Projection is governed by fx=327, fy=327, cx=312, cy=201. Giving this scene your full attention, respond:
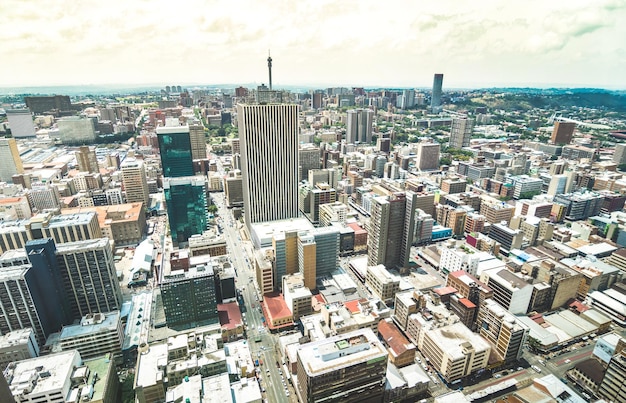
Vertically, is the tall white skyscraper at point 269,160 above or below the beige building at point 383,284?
above

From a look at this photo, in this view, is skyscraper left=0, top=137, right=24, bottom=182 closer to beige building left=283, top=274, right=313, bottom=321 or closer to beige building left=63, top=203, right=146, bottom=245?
beige building left=63, top=203, right=146, bottom=245

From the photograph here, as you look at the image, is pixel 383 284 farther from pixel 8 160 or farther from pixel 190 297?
pixel 8 160

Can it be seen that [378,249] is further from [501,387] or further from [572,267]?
[572,267]

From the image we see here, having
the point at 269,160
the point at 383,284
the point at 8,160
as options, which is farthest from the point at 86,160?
the point at 383,284

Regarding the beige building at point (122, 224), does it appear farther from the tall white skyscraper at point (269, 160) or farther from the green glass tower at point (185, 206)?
the tall white skyscraper at point (269, 160)

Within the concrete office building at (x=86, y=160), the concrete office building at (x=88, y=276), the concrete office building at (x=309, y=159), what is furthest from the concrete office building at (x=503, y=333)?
the concrete office building at (x=86, y=160)
